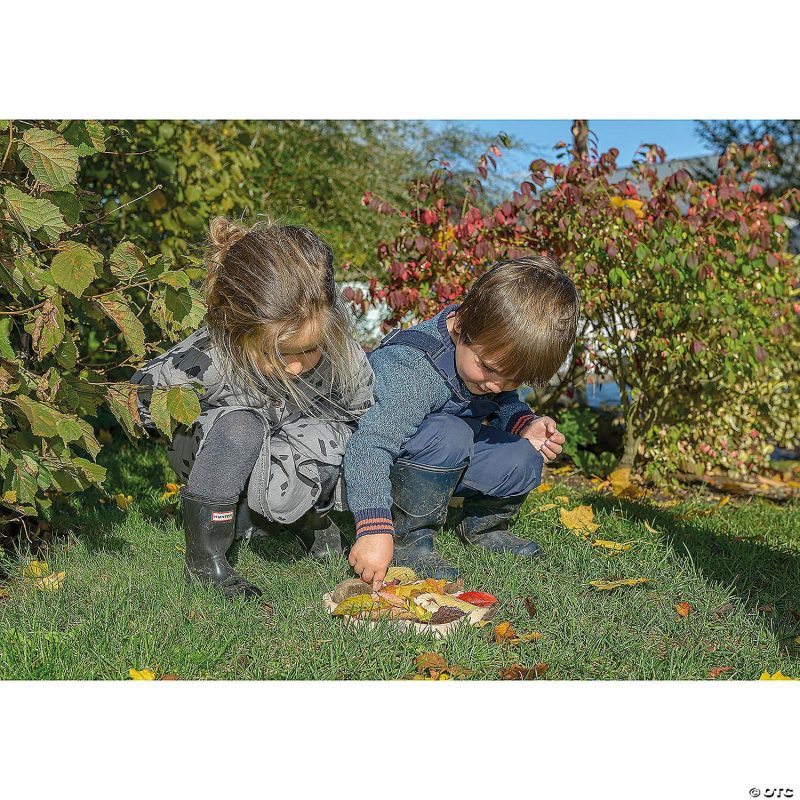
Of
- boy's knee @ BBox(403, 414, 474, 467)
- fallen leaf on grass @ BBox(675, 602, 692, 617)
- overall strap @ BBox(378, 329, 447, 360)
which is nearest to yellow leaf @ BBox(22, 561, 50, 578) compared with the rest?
boy's knee @ BBox(403, 414, 474, 467)

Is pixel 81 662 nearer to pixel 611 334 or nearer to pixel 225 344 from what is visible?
pixel 225 344

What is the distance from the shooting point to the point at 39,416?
86.3 inches

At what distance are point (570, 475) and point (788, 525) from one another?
4.68 feet

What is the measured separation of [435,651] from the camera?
7.09ft

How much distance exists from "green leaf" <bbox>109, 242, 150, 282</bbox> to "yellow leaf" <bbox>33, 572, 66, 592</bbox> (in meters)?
0.91

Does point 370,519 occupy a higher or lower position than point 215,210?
lower

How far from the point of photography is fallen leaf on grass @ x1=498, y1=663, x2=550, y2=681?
2090 millimetres

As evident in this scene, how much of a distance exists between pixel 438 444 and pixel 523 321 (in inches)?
18.4

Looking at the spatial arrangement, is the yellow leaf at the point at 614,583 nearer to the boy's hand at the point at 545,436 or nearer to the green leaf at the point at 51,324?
the boy's hand at the point at 545,436

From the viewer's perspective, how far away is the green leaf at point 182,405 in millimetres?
2316

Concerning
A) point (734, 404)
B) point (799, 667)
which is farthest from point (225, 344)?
point (734, 404)

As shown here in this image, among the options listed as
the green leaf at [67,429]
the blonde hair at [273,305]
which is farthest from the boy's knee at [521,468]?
the green leaf at [67,429]

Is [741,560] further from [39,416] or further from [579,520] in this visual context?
[39,416]

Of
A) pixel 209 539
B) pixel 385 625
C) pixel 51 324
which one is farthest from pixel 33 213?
pixel 385 625
